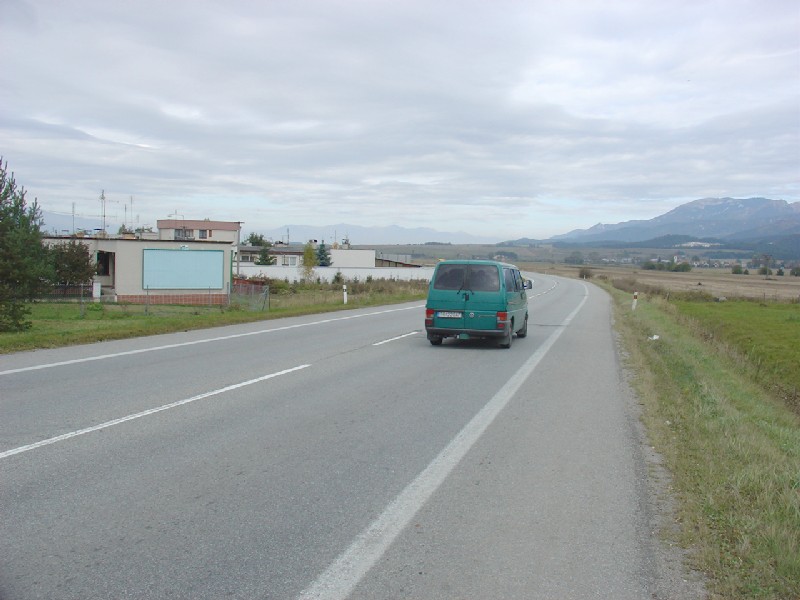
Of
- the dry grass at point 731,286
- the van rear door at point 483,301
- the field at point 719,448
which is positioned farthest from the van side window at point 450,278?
the dry grass at point 731,286

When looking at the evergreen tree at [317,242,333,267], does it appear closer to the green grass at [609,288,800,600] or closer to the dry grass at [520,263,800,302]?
the dry grass at [520,263,800,302]

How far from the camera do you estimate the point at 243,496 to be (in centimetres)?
534

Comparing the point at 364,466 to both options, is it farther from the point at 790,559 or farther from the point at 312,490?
the point at 790,559

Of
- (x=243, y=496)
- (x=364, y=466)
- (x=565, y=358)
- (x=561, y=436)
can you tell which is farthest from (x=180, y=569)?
(x=565, y=358)

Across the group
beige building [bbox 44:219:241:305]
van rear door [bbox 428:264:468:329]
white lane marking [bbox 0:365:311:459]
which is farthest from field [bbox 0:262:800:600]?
beige building [bbox 44:219:241:305]

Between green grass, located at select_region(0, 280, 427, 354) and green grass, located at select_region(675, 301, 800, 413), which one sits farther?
green grass, located at select_region(675, 301, 800, 413)

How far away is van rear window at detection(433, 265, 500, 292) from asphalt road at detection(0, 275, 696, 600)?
14.8 feet

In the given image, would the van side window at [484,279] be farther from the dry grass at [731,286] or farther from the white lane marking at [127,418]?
the dry grass at [731,286]

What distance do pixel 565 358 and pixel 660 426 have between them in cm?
647

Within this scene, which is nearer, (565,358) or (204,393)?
(204,393)

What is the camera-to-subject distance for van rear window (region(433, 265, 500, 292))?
1577 cm

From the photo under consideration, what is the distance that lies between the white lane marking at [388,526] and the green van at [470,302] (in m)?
7.05

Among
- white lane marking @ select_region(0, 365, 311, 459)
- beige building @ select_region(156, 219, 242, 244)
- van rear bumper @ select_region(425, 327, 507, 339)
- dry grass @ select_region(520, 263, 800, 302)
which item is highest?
beige building @ select_region(156, 219, 242, 244)

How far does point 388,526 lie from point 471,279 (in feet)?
37.1
